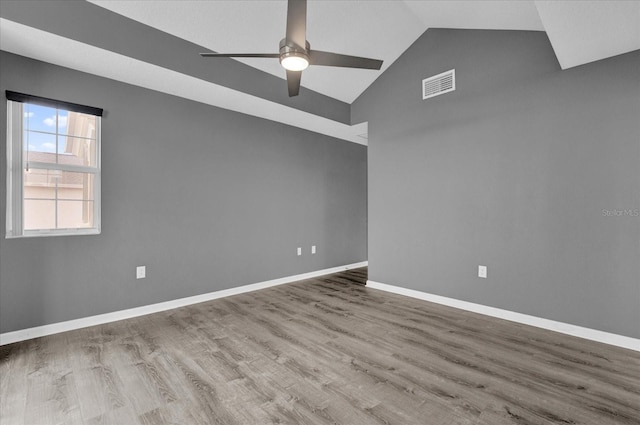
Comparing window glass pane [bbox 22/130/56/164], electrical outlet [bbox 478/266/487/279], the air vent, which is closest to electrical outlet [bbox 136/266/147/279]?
window glass pane [bbox 22/130/56/164]

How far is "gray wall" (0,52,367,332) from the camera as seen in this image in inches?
109

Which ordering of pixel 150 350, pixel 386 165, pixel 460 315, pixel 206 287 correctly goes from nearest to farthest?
pixel 150 350
pixel 460 315
pixel 206 287
pixel 386 165

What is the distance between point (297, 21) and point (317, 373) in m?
2.36

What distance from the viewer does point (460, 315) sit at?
326 centimetres

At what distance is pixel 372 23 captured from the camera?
11.2 ft

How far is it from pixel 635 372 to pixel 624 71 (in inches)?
92.6

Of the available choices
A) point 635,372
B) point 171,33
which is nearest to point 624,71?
point 635,372

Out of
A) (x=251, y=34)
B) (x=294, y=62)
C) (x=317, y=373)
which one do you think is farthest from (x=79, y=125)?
(x=317, y=373)

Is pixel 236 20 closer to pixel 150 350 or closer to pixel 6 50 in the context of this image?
pixel 6 50

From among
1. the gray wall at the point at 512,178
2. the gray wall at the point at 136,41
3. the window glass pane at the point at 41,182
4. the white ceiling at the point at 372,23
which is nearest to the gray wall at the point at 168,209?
the window glass pane at the point at 41,182

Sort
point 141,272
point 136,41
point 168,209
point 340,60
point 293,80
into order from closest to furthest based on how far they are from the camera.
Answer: point 340,60
point 293,80
point 136,41
point 141,272
point 168,209

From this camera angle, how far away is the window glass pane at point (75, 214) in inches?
115

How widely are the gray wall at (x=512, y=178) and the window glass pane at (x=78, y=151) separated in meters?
3.39

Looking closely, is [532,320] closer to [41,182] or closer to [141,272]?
[141,272]
